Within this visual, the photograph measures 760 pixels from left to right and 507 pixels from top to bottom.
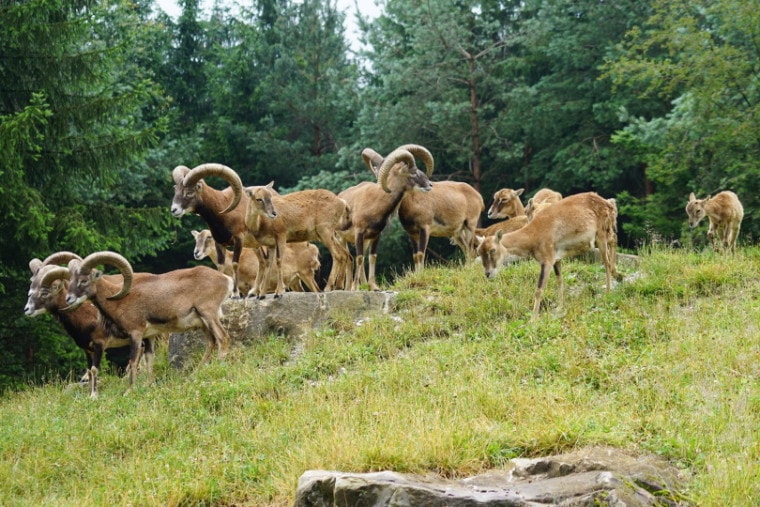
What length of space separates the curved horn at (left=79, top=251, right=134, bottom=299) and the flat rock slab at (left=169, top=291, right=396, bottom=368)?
5.87ft

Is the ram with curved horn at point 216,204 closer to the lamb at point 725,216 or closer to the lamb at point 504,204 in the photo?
the lamb at point 504,204

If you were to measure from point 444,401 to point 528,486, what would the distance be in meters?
2.31

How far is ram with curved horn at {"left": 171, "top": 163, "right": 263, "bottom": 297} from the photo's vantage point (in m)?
15.3

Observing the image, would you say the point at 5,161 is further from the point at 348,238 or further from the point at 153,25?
the point at 153,25

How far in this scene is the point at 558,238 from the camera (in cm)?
Answer: 1422

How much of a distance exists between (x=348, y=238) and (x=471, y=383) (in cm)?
774

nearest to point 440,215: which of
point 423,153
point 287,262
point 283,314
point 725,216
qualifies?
point 423,153

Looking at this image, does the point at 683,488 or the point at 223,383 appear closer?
the point at 683,488

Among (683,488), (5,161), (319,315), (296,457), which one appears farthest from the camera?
(5,161)

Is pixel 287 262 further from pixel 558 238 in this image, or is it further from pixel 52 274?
pixel 558 238

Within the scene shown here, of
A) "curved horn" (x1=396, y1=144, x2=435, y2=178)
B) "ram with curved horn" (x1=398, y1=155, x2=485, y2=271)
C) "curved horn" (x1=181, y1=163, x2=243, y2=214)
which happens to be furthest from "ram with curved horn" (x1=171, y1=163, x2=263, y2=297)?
"curved horn" (x1=396, y1=144, x2=435, y2=178)

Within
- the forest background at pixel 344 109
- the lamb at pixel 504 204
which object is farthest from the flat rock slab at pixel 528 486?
the lamb at pixel 504 204

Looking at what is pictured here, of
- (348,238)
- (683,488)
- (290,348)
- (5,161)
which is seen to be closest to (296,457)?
(683,488)

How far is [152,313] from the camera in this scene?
14.1 metres
